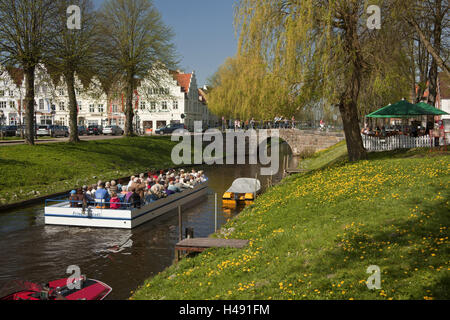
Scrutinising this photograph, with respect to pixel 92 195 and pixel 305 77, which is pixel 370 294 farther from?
pixel 92 195

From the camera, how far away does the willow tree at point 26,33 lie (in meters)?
28.7

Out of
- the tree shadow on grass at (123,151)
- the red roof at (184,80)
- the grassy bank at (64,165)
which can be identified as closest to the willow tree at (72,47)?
the tree shadow on grass at (123,151)

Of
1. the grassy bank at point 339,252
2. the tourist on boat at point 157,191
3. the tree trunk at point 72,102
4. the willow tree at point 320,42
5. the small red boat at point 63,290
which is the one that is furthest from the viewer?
the tree trunk at point 72,102

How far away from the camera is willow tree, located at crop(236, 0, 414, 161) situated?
59.7ft

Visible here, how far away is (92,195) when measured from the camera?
19.6m

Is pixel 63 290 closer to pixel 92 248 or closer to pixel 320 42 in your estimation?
pixel 92 248

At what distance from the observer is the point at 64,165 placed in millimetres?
29953

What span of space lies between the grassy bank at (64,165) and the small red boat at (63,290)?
43.3ft

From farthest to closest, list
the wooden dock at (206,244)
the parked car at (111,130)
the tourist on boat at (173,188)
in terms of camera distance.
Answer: the parked car at (111,130)
the tourist on boat at (173,188)
the wooden dock at (206,244)
